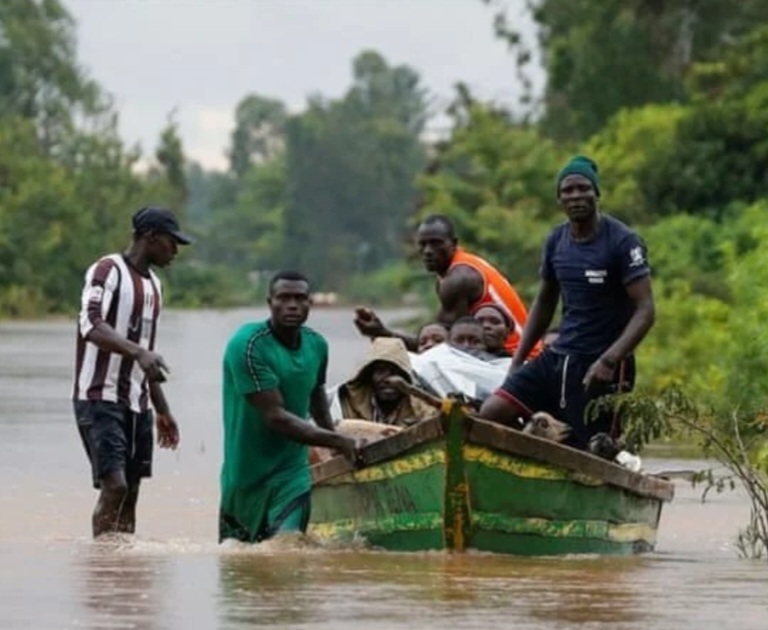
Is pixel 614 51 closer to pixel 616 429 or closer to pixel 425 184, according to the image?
pixel 425 184

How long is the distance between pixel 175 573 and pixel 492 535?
5.52 feet

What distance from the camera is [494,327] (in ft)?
49.7

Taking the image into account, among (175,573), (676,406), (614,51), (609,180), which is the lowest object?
(175,573)

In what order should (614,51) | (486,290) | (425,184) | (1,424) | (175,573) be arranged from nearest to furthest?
(175,573) < (486,290) < (1,424) < (614,51) < (425,184)

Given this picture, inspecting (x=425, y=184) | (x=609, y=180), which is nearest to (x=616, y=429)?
(x=609, y=180)

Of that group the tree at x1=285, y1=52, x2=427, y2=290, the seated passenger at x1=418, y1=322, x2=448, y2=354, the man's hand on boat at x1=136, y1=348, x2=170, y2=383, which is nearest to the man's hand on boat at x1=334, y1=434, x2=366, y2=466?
the man's hand on boat at x1=136, y1=348, x2=170, y2=383

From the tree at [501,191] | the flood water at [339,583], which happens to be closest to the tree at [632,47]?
the tree at [501,191]

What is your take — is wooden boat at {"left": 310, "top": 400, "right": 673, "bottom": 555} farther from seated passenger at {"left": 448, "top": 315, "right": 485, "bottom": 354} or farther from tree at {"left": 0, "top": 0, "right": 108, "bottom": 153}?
Result: tree at {"left": 0, "top": 0, "right": 108, "bottom": 153}

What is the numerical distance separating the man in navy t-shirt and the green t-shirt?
1257 millimetres

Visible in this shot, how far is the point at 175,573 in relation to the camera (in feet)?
40.2

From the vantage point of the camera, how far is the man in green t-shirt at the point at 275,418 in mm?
12898

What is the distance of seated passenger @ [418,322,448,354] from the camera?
15336 millimetres

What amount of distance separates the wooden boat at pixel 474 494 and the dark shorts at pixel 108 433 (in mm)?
953

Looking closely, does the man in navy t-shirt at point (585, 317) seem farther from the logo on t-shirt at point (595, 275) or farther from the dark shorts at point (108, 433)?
the dark shorts at point (108, 433)
